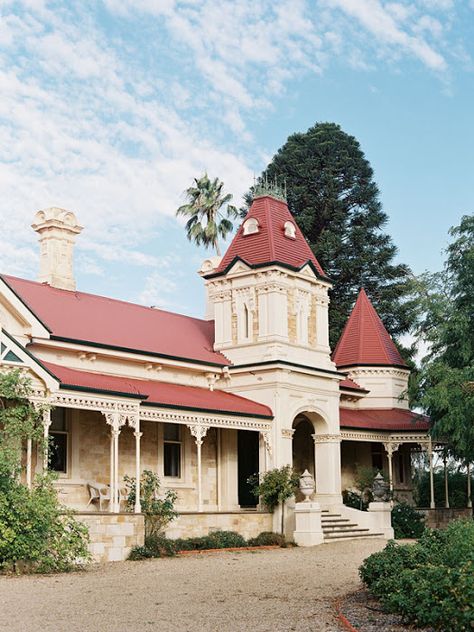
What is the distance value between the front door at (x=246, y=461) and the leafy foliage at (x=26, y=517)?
9522 millimetres

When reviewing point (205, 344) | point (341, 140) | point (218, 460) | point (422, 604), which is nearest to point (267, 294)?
point (205, 344)

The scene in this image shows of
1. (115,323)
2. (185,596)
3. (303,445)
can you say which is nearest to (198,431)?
(115,323)

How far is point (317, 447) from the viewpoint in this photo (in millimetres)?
28969

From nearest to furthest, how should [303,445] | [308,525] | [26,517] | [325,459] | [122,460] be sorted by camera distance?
[26,517]
[122,460]
[308,525]
[325,459]
[303,445]

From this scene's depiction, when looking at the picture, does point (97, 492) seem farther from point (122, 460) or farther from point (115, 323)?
point (115, 323)

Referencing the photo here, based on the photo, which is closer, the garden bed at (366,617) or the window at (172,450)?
the garden bed at (366,617)

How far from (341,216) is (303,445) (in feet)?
64.0

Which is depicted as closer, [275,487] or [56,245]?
[275,487]

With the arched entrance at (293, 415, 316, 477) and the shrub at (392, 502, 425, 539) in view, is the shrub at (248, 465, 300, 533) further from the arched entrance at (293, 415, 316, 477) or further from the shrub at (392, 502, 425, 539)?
the arched entrance at (293, 415, 316, 477)

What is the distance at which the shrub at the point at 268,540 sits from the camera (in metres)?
24.1

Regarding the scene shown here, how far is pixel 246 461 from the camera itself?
91.5 ft

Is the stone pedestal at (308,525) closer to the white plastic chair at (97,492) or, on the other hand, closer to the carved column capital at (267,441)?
the carved column capital at (267,441)

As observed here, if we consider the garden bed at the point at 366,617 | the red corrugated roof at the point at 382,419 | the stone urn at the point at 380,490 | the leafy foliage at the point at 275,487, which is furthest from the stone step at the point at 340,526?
the garden bed at the point at 366,617

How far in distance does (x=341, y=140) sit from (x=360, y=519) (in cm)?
2717
